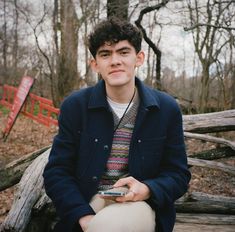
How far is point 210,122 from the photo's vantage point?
148 inches

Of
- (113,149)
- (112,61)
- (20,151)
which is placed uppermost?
(112,61)

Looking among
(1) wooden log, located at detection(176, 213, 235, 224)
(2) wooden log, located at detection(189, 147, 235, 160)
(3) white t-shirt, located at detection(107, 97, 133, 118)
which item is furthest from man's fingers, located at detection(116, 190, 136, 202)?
(2) wooden log, located at detection(189, 147, 235, 160)

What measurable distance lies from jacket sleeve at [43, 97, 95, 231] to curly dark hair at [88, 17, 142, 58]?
1.48 ft

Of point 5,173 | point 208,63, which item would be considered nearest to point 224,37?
point 208,63

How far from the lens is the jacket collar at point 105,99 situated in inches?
87.7

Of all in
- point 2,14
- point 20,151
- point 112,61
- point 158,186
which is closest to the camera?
point 158,186

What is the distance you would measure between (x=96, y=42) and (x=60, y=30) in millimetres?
10779

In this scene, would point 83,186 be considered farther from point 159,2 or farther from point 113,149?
point 159,2

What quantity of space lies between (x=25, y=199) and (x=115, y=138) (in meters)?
0.86

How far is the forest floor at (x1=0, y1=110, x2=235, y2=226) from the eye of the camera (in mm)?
5117

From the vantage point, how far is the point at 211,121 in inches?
148

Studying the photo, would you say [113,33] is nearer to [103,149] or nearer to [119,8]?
[103,149]

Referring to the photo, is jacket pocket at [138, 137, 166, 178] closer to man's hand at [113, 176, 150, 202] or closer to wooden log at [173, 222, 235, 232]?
man's hand at [113, 176, 150, 202]

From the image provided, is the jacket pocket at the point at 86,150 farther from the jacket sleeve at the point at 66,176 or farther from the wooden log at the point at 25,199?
the wooden log at the point at 25,199
